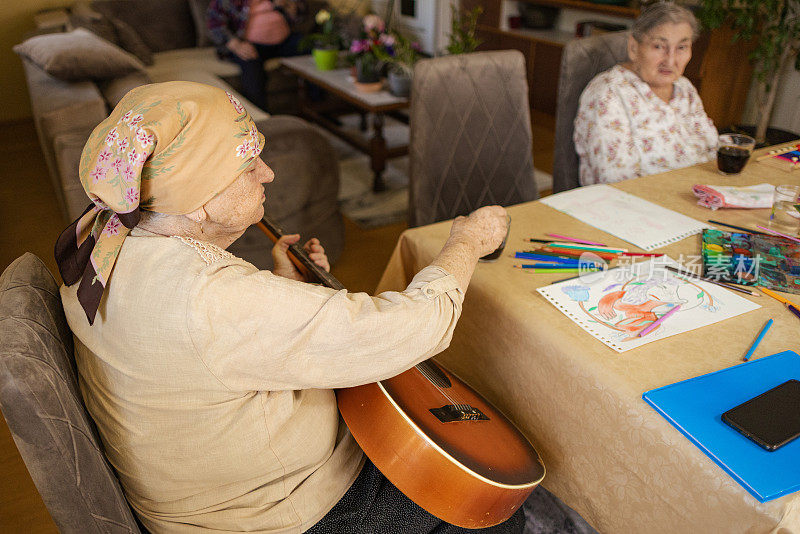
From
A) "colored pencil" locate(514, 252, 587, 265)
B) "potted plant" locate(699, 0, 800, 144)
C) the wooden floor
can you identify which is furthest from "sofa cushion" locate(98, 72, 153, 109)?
"potted plant" locate(699, 0, 800, 144)

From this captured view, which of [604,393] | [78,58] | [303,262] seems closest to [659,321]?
[604,393]

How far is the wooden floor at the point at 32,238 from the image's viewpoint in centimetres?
164

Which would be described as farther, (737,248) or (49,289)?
(737,248)

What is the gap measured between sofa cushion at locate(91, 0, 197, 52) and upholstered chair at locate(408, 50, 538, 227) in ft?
12.1

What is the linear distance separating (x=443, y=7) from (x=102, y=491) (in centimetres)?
581

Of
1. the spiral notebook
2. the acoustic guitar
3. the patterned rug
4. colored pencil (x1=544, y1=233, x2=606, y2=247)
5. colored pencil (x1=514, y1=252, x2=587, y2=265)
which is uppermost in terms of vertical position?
the spiral notebook

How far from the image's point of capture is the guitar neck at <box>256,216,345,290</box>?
1.18 meters

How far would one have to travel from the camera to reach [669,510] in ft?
2.84

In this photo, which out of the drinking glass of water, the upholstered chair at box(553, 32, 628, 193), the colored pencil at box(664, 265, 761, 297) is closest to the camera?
the colored pencil at box(664, 265, 761, 297)

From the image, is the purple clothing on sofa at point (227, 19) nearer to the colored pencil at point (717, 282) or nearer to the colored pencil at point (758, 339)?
the colored pencil at point (717, 282)

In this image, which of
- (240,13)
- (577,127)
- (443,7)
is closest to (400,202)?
(577,127)

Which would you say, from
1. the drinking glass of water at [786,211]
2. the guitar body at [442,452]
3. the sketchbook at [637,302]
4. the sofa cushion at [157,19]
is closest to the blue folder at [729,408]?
the sketchbook at [637,302]

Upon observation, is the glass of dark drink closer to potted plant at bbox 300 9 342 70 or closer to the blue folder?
the blue folder

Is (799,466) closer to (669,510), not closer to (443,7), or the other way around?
(669,510)
